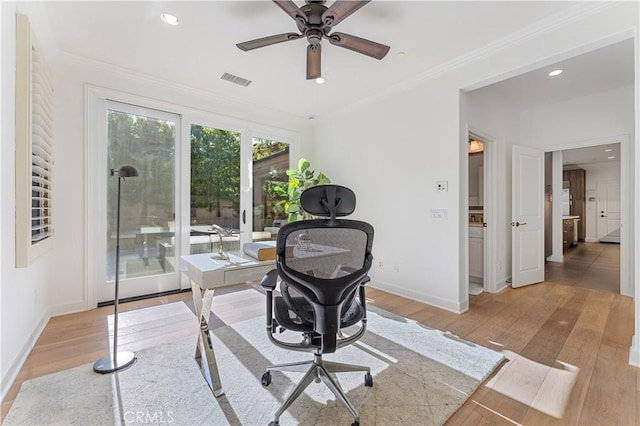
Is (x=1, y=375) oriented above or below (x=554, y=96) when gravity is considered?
below

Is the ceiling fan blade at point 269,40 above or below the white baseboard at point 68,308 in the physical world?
above

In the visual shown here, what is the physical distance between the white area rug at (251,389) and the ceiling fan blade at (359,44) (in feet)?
8.14

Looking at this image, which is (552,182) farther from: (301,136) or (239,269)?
(239,269)

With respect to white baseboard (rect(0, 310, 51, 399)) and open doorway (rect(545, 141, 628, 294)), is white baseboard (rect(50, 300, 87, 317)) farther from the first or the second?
open doorway (rect(545, 141, 628, 294))

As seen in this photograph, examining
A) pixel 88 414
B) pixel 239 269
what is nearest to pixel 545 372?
pixel 239 269

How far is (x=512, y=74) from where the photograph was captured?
272 centimetres

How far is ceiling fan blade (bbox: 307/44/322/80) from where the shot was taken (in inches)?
89.0

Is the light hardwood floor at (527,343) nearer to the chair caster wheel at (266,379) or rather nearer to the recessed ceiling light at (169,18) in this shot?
the chair caster wheel at (266,379)

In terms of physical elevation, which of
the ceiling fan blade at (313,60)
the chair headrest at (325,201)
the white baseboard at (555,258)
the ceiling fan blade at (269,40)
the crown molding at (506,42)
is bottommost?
the white baseboard at (555,258)

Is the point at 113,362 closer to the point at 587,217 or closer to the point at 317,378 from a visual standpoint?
the point at 317,378

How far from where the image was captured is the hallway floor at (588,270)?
4098 millimetres

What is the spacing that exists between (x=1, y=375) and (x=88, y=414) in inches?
28.5

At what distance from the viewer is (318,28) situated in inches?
81.6

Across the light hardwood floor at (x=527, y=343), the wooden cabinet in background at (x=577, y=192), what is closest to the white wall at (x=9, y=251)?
the light hardwood floor at (x=527, y=343)
